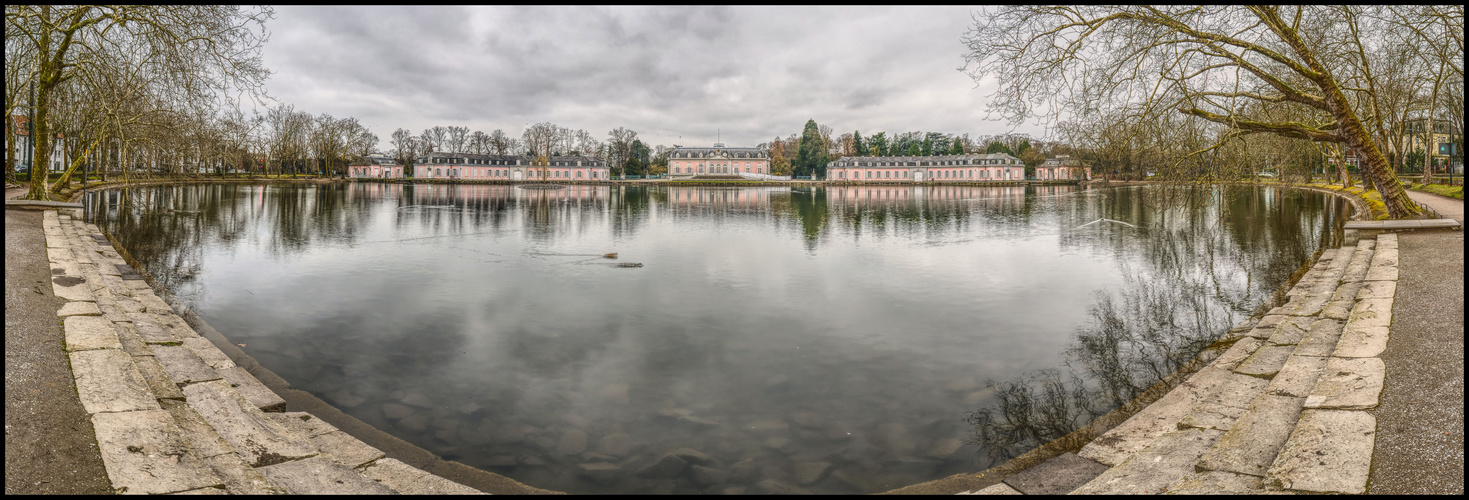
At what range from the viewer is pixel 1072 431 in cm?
589

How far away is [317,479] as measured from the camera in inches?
167

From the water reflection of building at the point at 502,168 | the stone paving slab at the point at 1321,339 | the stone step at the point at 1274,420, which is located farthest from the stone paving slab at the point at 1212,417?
the water reflection of building at the point at 502,168

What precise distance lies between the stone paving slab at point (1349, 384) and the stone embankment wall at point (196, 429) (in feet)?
18.9

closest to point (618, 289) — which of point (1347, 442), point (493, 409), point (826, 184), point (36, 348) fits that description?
point (493, 409)

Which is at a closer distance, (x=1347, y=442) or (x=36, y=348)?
(x=1347, y=442)

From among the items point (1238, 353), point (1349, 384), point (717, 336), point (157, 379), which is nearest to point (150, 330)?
point (157, 379)

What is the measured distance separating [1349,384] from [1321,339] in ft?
7.66

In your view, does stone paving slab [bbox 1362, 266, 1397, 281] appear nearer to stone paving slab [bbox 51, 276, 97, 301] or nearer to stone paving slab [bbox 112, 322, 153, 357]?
stone paving slab [bbox 112, 322, 153, 357]

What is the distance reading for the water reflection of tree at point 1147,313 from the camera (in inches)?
248

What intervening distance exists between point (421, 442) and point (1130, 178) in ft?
323

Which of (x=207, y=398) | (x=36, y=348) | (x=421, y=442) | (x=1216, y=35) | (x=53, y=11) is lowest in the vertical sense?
(x=421, y=442)

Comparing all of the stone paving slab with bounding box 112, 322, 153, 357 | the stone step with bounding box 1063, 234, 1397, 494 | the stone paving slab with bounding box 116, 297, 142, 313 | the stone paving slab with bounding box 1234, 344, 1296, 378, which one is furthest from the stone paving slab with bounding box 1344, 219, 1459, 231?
the stone paving slab with bounding box 116, 297, 142, 313

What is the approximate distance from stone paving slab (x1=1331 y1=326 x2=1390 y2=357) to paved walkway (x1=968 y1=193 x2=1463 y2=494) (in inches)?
0.5

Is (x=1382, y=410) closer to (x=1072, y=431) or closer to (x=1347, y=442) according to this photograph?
(x=1347, y=442)
